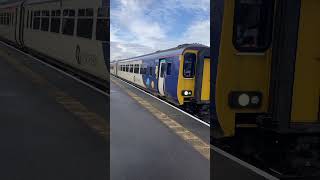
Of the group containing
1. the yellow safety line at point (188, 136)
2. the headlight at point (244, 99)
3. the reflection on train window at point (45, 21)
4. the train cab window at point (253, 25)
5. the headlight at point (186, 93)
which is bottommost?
the yellow safety line at point (188, 136)

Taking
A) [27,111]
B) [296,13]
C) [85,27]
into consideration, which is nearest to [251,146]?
[296,13]

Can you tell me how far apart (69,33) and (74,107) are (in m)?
3.93

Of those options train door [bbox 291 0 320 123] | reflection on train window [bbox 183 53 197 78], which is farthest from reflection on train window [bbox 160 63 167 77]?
train door [bbox 291 0 320 123]

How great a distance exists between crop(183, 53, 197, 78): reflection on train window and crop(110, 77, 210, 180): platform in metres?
4.11

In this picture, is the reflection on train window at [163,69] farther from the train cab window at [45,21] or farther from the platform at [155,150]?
the platform at [155,150]

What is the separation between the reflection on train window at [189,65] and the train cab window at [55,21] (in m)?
4.51

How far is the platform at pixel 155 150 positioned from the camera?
601cm

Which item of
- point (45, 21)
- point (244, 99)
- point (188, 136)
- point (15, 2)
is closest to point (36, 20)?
point (45, 21)

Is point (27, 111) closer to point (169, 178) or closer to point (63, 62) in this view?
point (169, 178)

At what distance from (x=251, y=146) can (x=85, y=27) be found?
7.53 metres

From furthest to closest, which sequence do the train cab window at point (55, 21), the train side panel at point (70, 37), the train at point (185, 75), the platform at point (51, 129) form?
1. the train at point (185, 75)
2. the train cab window at point (55, 21)
3. the train side panel at point (70, 37)
4. the platform at point (51, 129)

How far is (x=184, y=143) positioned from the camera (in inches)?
316

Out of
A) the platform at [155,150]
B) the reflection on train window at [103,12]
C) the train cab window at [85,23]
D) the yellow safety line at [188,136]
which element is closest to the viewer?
the platform at [155,150]

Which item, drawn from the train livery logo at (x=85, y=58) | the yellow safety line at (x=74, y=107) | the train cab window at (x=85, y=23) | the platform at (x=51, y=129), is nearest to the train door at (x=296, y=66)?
the platform at (x=51, y=129)
